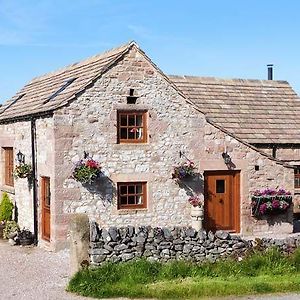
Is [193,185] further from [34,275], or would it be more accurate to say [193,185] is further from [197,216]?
[34,275]

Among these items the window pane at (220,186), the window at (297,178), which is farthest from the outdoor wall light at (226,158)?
the window at (297,178)

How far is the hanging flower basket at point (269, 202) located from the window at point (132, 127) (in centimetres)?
419

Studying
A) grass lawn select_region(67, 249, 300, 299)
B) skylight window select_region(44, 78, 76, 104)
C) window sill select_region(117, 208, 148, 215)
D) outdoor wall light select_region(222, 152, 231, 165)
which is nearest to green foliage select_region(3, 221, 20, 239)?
window sill select_region(117, 208, 148, 215)

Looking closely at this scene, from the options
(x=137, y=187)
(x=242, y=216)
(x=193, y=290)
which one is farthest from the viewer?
(x=242, y=216)

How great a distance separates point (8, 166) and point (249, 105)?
32.0 ft

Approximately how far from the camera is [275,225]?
19.9 metres

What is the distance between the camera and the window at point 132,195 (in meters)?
18.0

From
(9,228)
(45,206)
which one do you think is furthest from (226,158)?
(9,228)

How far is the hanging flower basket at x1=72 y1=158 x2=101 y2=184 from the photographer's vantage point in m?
17.0

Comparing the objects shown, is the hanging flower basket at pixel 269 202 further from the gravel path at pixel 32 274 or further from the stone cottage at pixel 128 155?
the gravel path at pixel 32 274

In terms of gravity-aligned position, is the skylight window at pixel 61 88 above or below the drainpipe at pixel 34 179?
above

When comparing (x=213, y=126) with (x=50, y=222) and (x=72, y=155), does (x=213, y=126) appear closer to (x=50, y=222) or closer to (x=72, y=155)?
(x=72, y=155)

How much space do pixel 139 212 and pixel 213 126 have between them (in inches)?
141

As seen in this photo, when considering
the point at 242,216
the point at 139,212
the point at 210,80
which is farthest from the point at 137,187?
the point at 210,80
